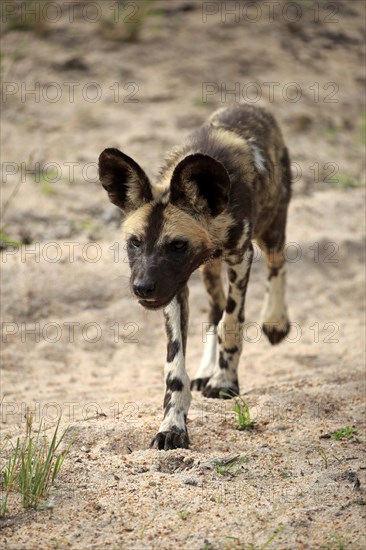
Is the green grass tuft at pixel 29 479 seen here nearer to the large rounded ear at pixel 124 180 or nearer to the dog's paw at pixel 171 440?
the dog's paw at pixel 171 440

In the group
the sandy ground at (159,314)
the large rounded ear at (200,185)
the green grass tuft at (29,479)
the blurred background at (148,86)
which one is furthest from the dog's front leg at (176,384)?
the blurred background at (148,86)

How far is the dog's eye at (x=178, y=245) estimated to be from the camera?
488 centimetres

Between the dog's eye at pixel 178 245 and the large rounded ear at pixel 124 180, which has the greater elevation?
the large rounded ear at pixel 124 180

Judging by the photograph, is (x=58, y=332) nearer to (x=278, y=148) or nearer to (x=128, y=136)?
(x=278, y=148)

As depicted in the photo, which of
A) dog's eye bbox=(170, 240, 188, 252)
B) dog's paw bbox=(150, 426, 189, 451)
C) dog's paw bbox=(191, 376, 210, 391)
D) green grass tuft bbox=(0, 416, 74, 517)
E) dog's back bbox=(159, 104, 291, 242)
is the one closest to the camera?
green grass tuft bbox=(0, 416, 74, 517)

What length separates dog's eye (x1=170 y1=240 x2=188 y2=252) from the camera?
488cm

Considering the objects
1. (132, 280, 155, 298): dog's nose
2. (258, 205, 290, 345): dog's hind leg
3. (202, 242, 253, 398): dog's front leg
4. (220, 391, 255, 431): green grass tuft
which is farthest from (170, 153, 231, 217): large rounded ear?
(258, 205, 290, 345): dog's hind leg

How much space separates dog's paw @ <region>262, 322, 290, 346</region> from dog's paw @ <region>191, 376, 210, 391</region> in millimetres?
1044

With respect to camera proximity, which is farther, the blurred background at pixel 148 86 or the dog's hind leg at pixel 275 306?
the blurred background at pixel 148 86

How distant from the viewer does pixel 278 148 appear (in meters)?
6.52

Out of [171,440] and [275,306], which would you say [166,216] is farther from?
[275,306]

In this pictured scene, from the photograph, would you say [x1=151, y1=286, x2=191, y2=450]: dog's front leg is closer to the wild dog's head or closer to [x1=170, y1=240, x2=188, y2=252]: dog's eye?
the wild dog's head

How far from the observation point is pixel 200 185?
495cm

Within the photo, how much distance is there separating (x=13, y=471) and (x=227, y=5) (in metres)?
9.69
